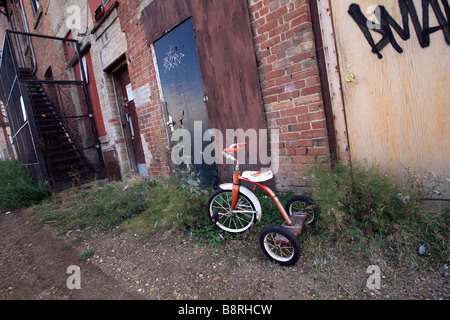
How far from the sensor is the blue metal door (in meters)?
3.83

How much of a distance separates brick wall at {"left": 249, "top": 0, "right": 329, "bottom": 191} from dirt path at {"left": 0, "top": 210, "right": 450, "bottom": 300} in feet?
3.89

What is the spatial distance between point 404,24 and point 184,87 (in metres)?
2.97

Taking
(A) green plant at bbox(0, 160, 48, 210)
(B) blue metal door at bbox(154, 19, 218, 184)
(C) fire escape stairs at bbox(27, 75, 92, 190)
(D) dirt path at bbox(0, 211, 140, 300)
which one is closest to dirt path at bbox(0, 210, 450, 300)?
(D) dirt path at bbox(0, 211, 140, 300)

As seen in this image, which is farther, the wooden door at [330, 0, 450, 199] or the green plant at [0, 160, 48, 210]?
the green plant at [0, 160, 48, 210]

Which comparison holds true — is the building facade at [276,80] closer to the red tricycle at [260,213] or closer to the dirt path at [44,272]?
the red tricycle at [260,213]

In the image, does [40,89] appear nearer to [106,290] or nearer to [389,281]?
[106,290]

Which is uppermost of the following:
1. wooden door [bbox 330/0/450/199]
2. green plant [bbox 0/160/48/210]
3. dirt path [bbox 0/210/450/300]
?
wooden door [bbox 330/0/450/199]

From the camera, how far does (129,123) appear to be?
6.22 meters

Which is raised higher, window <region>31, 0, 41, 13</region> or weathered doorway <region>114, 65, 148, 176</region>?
window <region>31, 0, 41, 13</region>

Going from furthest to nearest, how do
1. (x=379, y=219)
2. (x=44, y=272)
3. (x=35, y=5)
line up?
(x=35, y=5) → (x=44, y=272) → (x=379, y=219)

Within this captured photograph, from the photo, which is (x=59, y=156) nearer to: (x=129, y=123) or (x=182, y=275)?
(x=129, y=123)

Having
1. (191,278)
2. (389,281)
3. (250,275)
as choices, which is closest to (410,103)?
(389,281)

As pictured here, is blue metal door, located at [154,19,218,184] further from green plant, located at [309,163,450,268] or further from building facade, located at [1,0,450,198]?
green plant, located at [309,163,450,268]

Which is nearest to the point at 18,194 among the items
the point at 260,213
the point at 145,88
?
the point at 145,88
